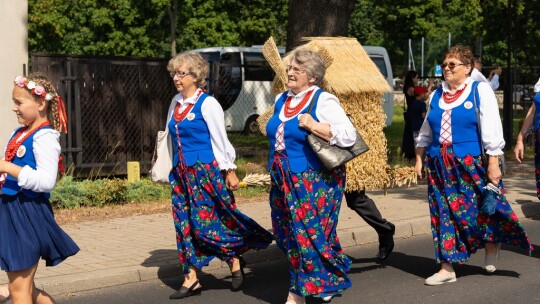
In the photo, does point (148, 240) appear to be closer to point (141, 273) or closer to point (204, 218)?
point (141, 273)

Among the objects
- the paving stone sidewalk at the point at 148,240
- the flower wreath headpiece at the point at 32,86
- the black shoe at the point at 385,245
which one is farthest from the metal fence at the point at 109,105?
the flower wreath headpiece at the point at 32,86

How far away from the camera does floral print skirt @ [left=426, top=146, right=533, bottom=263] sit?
25.6ft

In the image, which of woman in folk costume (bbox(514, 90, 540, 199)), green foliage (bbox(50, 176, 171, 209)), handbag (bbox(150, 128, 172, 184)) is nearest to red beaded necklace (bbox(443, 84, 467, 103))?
woman in folk costume (bbox(514, 90, 540, 199))

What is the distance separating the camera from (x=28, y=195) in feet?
19.3

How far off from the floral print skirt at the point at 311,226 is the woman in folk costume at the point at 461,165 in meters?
1.25

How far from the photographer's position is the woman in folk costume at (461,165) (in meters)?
7.71

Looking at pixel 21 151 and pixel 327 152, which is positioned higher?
pixel 21 151

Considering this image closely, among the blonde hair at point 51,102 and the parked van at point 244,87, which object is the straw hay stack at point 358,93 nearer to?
the blonde hair at point 51,102

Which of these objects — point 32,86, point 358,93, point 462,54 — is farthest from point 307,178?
point 32,86

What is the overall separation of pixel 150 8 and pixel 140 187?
30.2 metres

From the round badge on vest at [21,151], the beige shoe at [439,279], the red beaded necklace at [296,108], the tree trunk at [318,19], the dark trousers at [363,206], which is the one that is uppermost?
the tree trunk at [318,19]

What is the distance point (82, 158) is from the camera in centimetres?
1434

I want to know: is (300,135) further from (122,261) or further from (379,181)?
(122,261)

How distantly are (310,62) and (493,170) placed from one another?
1826 mm
